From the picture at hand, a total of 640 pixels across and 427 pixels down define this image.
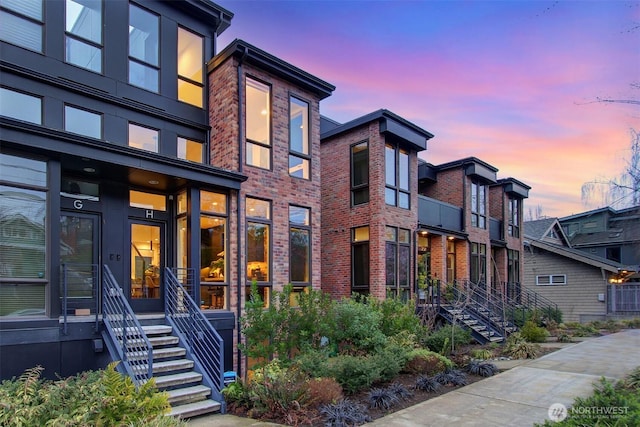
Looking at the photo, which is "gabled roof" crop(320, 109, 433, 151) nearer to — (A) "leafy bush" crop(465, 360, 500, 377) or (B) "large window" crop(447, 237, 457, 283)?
(B) "large window" crop(447, 237, 457, 283)

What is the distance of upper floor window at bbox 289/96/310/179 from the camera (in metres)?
11.2

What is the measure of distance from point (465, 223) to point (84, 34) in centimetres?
1462

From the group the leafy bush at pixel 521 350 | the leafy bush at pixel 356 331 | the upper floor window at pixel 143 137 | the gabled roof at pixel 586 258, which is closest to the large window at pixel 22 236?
the upper floor window at pixel 143 137

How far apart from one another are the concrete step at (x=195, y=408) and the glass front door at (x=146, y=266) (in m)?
3.21

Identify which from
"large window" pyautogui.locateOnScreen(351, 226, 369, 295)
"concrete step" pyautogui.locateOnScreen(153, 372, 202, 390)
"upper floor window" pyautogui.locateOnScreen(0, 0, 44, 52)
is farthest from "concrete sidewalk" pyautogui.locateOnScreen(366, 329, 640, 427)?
"upper floor window" pyautogui.locateOnScreen(0, 0, 44, 52)

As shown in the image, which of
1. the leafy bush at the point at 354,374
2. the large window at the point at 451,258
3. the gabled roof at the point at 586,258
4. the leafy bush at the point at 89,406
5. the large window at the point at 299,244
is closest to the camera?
the leafy bush at the point at 89,406

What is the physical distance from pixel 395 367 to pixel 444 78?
32.4 ft

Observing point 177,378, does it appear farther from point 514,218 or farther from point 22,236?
point 514,218

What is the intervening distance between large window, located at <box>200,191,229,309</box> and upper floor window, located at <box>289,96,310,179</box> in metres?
2.46

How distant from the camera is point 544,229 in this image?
2828cm

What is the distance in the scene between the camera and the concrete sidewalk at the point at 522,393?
582 cm

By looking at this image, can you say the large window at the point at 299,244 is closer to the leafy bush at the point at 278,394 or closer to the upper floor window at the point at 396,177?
the upper floor window at the point at 396,177

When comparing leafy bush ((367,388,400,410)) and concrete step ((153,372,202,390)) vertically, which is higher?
concrete step ((153,372,202,390))

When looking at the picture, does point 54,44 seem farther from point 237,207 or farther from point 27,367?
point 27,367
